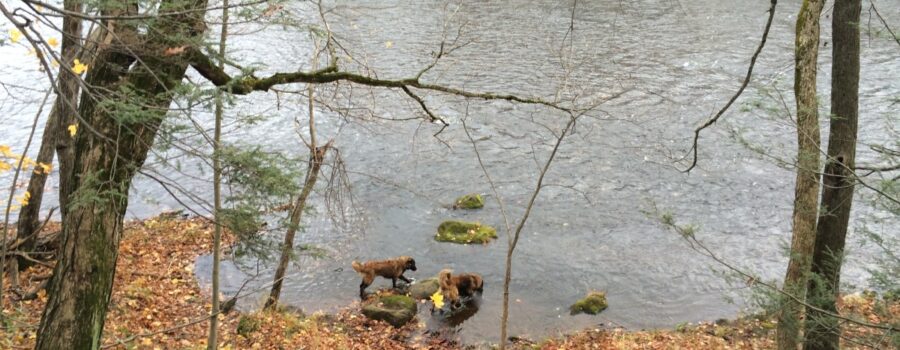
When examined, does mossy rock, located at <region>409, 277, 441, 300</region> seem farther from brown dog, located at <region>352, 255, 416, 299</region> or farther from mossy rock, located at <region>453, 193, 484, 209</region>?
mossy rock, located at <region>453, 193, 484, 209</region>

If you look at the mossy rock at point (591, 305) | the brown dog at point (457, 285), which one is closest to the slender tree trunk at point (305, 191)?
the brown dog at point (457, 285)

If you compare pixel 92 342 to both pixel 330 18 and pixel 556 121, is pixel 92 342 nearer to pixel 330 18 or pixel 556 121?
pixel 556 121

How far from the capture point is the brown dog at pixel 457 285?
11.0 metres

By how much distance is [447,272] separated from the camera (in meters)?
11.1

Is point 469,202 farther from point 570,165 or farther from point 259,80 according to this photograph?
point 259,80

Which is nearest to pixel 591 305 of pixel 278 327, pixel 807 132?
pixel 807 132

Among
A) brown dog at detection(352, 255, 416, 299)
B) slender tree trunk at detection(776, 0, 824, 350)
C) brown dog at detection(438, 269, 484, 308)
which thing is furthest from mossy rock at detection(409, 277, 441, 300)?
slender tree trunk at detection(776, 0, 824, 350)

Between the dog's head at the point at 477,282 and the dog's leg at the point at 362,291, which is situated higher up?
the dog's head at the point at 477,282

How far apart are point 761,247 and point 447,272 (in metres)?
5.95

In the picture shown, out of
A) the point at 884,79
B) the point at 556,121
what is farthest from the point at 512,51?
the point at 884,79

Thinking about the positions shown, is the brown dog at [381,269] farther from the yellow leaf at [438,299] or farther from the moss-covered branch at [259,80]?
the moss-covered branch at [259,80]

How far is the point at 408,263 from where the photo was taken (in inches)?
467

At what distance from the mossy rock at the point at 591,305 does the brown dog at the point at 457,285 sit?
1.62 m

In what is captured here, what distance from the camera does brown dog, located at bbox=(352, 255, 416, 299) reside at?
Answer: 37.7 ft
